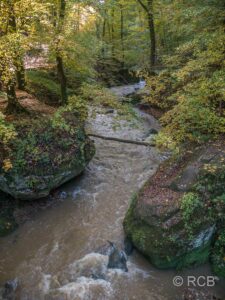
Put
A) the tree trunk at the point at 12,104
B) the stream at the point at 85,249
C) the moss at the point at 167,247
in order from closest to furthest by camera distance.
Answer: the stream at the point at 85,249
the moss at the point at 167,247
the tree trunk at the point at 12,104

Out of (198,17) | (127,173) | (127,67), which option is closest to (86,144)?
(127,173)

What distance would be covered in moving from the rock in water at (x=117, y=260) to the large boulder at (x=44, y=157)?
9.89ft

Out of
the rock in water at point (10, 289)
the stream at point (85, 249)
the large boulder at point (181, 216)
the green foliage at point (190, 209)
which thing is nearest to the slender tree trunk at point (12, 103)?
the stream at point (85, 249)

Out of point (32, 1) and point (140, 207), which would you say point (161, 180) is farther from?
point (32, 1)

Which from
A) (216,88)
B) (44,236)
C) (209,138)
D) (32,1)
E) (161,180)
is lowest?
(44,236)

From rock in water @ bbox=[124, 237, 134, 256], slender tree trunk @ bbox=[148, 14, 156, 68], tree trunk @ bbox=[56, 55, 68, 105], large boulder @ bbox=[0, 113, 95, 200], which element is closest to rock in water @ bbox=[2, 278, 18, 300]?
large boulder @ bbox=[0, 113, 95, 200]

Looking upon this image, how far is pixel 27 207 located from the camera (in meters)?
9.84

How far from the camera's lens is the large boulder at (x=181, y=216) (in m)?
7.66

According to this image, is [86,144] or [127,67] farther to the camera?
[127,67]

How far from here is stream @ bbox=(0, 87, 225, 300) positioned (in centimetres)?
732

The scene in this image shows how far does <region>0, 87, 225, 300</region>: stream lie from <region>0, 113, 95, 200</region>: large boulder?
0.87 m

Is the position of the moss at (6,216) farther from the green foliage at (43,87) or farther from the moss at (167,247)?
the green foliage at (43,87)

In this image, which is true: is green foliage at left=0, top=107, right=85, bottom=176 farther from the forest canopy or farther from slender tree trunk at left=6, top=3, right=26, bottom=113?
the forest canopy

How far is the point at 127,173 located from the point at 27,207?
3917 mm
